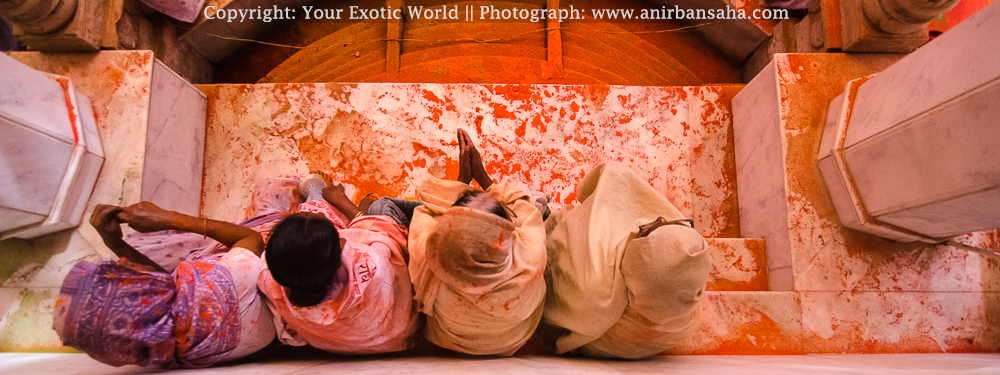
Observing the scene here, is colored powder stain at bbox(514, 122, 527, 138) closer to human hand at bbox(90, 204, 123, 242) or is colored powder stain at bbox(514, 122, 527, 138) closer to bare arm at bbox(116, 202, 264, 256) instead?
bare arm at bbox(116, 202, 264, 256)

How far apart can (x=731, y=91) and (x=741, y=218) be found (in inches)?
32.1

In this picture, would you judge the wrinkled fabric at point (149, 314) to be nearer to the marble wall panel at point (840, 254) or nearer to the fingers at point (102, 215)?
the fingers at point (102, 215)

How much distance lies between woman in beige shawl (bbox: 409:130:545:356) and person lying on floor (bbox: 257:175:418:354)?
10 cm

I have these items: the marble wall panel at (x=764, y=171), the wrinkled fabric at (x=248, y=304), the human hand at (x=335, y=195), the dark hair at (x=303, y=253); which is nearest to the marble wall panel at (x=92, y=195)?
the human hand at (x=335, y=195)

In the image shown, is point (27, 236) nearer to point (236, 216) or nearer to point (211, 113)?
point (236, 216)

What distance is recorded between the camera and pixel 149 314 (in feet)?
4.46

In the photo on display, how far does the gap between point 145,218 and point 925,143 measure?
2.86 meters

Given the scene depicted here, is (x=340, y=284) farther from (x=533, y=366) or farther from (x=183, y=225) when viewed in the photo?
(x=183, y=225)

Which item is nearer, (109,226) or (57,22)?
(109,226)

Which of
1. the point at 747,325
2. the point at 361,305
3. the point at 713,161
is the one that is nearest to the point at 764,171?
the point at 713,161

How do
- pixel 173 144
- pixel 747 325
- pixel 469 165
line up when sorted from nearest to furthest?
1. pixel 747 325
2. pixel 469 165
3. pixel 173 144

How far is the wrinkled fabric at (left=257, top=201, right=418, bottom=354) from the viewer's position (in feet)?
4.76

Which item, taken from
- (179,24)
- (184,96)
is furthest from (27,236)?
(179,24)

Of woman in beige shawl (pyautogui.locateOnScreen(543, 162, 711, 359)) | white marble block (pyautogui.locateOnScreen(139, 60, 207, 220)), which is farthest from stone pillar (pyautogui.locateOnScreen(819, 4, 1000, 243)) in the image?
white marble block (pyautogui.locateOnScreen(139, 60, 207, 220))
